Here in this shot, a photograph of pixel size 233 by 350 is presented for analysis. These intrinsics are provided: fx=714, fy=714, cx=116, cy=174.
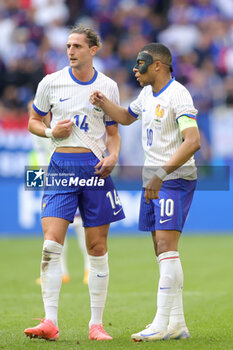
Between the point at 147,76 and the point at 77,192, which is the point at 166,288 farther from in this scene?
the point at 147,76

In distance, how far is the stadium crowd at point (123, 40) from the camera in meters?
17.4

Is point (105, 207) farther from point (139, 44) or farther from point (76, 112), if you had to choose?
point (139, 44)

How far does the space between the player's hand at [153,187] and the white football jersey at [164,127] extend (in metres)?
0.27

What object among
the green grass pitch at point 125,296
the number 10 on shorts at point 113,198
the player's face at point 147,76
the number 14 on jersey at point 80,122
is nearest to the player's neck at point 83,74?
the number 14 on jersey at point 80,122

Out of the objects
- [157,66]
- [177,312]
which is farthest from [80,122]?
[177,312]

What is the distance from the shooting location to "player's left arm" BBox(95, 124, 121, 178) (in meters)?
6.07

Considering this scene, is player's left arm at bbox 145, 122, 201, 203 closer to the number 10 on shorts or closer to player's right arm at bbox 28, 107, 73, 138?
the number 10 on shorts

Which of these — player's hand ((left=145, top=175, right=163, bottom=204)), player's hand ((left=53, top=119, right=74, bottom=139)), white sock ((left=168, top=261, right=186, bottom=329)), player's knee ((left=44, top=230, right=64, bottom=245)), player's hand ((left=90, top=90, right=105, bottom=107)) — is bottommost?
white sock ((left=168, top=261, right=186, bottom=329))

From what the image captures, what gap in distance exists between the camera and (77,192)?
6066 mm

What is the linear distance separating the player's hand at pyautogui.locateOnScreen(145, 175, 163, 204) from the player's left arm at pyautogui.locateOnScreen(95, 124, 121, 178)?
543 millimetres

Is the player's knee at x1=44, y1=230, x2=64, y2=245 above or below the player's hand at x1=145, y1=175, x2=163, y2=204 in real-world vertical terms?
below

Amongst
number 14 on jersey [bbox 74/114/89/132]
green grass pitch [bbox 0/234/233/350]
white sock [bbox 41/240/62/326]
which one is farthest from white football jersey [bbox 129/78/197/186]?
green grass pitch [bbox 0/234/233/350]

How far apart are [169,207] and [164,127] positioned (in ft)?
2.16

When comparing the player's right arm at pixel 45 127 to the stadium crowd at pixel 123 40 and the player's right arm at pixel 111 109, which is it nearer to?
the player's right arm at pixel 111 109
